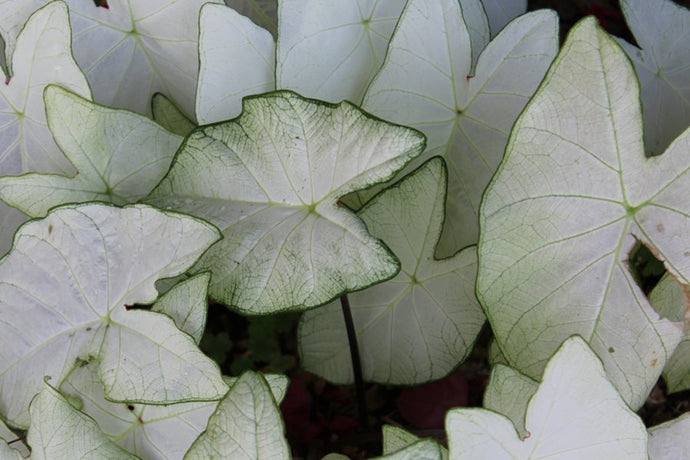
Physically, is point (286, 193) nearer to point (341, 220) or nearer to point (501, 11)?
point (341, 220)

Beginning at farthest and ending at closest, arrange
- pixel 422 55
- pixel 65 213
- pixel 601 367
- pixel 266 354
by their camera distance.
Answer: pixel 266 354 < pixel 422 55 < pixel 65 213 < pixel 601 367

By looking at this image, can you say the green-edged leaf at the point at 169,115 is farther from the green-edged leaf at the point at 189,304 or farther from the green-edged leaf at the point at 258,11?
the green-edged leaf at the point at 189,304

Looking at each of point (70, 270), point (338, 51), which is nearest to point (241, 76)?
point (338, 51)

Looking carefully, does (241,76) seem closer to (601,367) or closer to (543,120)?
(543,120)

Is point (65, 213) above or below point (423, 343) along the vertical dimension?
above

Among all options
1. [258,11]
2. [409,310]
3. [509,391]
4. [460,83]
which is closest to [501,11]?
[460,83]

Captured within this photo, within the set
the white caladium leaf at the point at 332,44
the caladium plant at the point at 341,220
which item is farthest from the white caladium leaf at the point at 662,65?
the white caladium leaf at the point at 332,44
